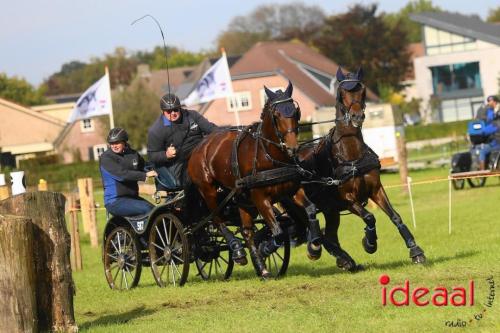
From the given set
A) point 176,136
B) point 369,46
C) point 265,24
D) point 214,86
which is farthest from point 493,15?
point 176,136

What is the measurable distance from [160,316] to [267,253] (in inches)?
101

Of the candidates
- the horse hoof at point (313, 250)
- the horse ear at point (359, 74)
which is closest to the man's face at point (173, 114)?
the horse ear at point (359, 74)

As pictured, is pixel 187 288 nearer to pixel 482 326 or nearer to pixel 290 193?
pixel 290 193

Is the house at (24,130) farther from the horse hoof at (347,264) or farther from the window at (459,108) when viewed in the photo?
the horse hoof at (347,264)

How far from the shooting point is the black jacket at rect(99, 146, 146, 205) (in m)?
14.4

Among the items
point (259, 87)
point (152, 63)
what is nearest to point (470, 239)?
point (259, 87)

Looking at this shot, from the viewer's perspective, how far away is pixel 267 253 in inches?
525

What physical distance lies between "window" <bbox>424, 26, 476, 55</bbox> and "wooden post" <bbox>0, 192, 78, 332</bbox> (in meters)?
74.3

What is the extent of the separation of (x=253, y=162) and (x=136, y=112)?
63786 mm

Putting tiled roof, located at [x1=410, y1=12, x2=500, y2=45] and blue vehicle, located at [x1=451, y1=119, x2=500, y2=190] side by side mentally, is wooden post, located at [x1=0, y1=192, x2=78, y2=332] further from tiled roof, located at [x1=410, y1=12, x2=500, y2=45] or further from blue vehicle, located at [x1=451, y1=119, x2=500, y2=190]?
tiled roof, located at [x1=410, y1=12, x2=500, y2=45]

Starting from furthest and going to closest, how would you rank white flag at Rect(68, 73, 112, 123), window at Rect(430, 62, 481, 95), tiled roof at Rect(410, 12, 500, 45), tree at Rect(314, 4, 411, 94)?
tree at Rect(314, 4, 411, 94)
window at Rect(430, 62, 481, 95)
tiled roof at Rect(410, 12, 500, 45)
white flag at Rect(68, 73, 112, 123)

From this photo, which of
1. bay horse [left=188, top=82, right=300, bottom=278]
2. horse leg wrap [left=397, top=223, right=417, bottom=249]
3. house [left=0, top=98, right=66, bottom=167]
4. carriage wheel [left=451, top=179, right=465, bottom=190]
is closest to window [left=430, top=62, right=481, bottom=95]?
house [left=0, top=98, right=66, bottom=167]

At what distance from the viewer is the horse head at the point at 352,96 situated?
12914 mm

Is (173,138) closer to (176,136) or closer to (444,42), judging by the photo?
(176,136)
